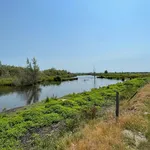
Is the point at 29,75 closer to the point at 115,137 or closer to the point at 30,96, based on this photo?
the point at 30,96

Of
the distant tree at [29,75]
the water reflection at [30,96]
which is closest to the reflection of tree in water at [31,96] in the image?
the water reflection at [30,96]

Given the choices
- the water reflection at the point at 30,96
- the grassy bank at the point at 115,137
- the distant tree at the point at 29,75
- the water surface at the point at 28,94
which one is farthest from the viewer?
the distant tree at the point at 29,75

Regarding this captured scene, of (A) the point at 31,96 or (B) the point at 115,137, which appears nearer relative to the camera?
(B) the point at 115,137

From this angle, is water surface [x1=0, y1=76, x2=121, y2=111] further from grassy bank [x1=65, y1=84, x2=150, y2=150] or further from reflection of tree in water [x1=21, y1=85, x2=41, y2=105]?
grassy bank [x1=65, y1=84, x2=150, y2=150]

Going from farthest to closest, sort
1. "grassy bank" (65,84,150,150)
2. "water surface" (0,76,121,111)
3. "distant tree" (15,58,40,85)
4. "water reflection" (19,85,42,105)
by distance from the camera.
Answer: "distant tree" (15,58,40,85)
"water reflection" (19,85,42,105)
"water surface" (0,76,121,111)
"grassy bank" (65,84,150,150)

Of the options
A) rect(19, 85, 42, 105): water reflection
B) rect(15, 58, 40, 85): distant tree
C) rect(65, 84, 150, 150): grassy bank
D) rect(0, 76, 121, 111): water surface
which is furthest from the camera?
rect(15, 58, 40, 85): distant tree

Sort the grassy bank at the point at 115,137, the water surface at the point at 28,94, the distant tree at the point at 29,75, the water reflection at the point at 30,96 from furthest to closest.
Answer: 1. the distant tree at the point at 29,75
2. the water reflection at the point at 30,96
3. the water surface at the point at 28,94
4. the grassy bank at the point at 115,137

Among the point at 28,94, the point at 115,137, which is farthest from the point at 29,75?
the point at 115,137

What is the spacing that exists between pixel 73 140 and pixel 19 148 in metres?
2.64

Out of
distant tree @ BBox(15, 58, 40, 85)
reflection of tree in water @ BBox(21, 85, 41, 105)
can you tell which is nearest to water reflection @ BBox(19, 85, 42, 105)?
reflection of tree in water @ BBox(21, 85, 41, 105)

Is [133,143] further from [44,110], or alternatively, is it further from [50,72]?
[50,72]

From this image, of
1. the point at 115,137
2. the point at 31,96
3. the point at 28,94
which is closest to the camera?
the point at 115,137

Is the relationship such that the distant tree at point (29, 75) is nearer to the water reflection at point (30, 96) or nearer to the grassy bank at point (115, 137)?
the water reflection at point (30, 96)

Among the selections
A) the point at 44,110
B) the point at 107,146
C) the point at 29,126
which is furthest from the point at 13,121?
the point at 107,146
